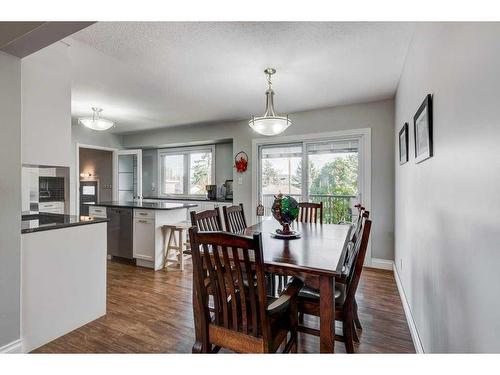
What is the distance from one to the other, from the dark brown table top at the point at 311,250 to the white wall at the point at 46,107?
70.8 inches

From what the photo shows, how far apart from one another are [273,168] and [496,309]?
158 inches

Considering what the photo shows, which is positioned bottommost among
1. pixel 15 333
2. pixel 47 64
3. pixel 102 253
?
pixel 15 333

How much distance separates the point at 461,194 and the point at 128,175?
5.92 m

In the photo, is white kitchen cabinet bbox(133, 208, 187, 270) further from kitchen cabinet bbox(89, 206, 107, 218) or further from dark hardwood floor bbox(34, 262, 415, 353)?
kitchen cabinet bbox(89, 206, 107, 218)

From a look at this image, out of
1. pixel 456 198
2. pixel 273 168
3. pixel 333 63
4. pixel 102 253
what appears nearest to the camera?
pixel 456 198

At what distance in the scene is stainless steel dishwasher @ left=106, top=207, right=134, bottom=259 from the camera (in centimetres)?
397

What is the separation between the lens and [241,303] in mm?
1373

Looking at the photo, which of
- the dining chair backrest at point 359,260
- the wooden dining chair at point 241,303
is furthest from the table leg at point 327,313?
the dining chair backrest at point 359,260

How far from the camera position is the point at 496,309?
783 millimetres

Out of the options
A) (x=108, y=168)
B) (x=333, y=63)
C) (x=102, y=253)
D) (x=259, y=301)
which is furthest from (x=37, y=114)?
(x=108, y=168)

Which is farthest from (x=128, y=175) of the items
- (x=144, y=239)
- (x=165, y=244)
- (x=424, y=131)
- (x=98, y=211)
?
(x=424, y=131)

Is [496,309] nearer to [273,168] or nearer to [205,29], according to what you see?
[205,29]

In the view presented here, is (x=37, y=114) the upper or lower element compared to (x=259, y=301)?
upper

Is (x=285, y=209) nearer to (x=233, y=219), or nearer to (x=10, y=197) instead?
(x=233, y=219)
